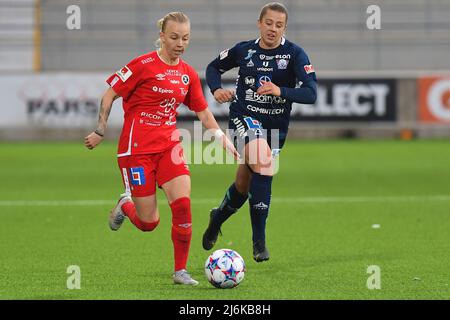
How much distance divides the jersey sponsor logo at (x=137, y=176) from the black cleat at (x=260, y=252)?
1.18m

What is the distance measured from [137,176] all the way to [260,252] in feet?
4.13

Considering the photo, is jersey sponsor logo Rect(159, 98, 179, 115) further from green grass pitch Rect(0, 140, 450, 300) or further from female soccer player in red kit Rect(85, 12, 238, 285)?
green grass pitch Rect(0, 140, 450, 300)

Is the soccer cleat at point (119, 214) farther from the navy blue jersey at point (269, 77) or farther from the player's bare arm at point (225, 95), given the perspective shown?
the navy blue jersey at point (269, 77)

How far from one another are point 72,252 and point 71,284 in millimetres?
1772

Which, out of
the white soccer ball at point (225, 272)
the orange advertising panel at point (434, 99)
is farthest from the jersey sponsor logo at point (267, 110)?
the orange advertising panel at point (434, 99)

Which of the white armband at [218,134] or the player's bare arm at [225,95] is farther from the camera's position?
the player's bare arm at [225,95]

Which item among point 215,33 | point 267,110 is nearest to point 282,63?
point 267,110

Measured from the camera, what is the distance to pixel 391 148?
20672mm

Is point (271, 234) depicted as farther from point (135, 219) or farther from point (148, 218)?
point (148, 218)

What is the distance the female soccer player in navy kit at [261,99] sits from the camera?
7.81 metres

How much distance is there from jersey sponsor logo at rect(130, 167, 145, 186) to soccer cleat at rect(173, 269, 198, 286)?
2.45 feet

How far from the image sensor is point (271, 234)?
979 centimetres

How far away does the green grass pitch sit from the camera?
6.81m

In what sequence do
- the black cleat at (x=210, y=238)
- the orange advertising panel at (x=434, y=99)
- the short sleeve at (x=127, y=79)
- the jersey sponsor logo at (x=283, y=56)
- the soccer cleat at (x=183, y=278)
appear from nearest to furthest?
the soccer cleat at (x=183, y=278), the short sleeve at (x=127, y=79), the jersey sponsor logo at (x=283, y=56), the black cleat at (x=210, y=238), the orange advertising panel at (x=434, y=99)
